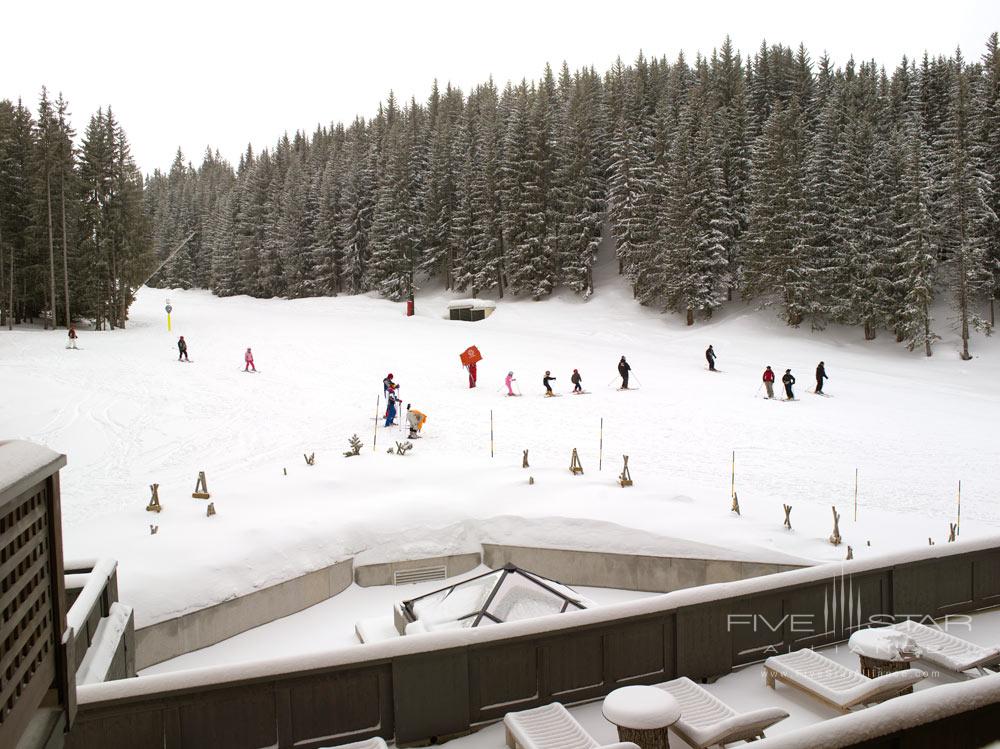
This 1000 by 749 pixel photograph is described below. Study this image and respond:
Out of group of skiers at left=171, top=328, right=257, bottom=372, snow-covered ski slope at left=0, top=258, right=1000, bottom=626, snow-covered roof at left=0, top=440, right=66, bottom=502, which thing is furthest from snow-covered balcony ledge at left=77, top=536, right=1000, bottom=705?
group of skiers at left=171, top=328, right=257, bottom=372

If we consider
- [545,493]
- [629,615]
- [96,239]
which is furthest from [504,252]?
[629,615]

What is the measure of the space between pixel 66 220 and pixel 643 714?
4722 centimetres

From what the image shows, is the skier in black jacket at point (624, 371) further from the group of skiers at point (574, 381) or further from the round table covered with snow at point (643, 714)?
the round table covered with snow at point (643, 714)

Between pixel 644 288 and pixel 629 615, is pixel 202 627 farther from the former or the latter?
pixel 644 288

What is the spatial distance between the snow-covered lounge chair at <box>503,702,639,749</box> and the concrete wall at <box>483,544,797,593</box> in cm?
677

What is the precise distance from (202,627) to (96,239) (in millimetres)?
40143

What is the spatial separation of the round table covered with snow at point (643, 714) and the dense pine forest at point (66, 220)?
143 ft

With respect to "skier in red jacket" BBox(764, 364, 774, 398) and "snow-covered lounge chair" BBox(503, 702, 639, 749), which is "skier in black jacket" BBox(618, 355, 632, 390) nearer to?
"skier in red jacket" BBox(764, 364, 774, 398)

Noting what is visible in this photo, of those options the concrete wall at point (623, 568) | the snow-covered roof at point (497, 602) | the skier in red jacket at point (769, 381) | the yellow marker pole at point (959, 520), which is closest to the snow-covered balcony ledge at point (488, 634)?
the snow-covered roof at point (497, 602)

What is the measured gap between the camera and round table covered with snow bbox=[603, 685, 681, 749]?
4.04 m

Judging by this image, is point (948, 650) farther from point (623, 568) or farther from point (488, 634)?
point (623, 568)

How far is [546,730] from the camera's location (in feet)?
15.3

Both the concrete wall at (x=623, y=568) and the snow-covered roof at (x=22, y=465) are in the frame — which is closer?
the snow-covered roof at (x=22, y=465)

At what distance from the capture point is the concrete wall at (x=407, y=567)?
11492 millimetres
